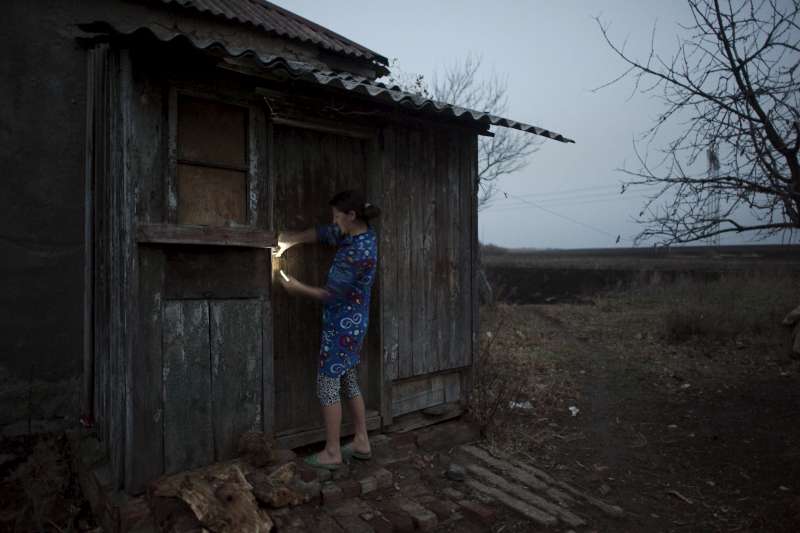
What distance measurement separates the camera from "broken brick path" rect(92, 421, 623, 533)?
123 inches

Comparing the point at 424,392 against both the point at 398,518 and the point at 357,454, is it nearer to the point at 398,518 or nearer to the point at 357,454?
the point at 357,454

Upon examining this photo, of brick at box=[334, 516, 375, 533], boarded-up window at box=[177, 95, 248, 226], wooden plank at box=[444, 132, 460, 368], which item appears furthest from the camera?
wooden plank at box=[444, 132, 460, 368]

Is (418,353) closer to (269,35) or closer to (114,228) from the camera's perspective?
(114,228)

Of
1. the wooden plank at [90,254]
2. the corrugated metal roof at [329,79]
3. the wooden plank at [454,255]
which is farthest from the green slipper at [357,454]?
the corrugated metal roof at [329,79]

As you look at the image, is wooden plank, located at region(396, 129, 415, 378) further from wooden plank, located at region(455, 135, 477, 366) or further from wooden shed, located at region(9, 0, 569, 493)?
wooden plank, located at region(455, 135, 477, 366)

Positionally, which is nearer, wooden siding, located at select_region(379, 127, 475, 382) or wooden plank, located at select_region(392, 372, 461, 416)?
wooden siding, located at select_region(379, 127, 475, 382)

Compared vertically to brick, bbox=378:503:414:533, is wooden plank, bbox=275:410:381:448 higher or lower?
higher

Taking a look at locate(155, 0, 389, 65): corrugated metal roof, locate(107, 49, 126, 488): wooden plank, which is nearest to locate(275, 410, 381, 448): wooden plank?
locate(107, 49, 126, 488): wooden plank

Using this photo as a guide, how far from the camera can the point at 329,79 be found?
362 cm

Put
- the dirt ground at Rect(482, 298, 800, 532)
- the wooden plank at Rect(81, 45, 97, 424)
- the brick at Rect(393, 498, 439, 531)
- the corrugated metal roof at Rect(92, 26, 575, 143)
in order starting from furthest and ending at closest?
the dirt ground at Rect(482, 298, 800, 532) < the wooden plank at Rect(81, 45, 97, 424) < the brick at Rect(393, 498, 439, 531) < the corrugated metal roof at Rect(92, 26, 575, 143)

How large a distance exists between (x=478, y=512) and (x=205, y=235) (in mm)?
2703

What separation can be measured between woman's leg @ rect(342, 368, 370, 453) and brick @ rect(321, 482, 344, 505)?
19.4 inches

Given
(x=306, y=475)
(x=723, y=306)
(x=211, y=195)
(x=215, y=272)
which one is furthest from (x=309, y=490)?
(x=723, y=306)

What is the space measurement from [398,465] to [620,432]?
305cm
